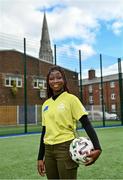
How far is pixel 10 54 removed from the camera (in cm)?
2878

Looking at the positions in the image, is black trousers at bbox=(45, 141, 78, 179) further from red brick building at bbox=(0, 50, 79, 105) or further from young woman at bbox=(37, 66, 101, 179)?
red brick building at bbox=(0, 50, 79, 105)

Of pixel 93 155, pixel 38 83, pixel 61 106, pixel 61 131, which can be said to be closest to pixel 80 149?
pixel 93 155

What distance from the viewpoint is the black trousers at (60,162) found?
7.52 feet

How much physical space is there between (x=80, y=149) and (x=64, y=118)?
262 millimetres

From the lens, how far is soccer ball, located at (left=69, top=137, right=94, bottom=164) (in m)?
2.26

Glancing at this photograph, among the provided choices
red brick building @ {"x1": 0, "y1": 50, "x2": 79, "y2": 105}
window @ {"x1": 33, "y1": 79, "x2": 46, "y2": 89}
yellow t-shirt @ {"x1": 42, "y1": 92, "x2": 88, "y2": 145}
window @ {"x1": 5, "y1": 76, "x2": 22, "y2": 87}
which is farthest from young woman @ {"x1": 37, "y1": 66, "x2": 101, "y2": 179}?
window @ {"x1": 33, "y1": 79, "x2": 46, "y2": 89}

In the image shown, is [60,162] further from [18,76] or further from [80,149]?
[18,76]

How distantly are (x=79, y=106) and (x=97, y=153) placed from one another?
0.37m

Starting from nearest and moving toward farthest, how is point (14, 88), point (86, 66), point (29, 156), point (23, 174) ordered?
1. point (23, 174)
2. point (29, 156)
3. point (86, 66)
4. point (14, 88)

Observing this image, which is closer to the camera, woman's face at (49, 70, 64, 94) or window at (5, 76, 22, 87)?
woman's face at (49, 70, 64, 94)

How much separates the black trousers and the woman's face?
438mm

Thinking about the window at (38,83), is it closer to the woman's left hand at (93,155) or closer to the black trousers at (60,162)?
the black trousers at (60,162)

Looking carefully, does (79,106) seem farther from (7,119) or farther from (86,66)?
(7,119)

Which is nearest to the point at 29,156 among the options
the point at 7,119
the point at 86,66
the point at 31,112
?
the point at 86,66
